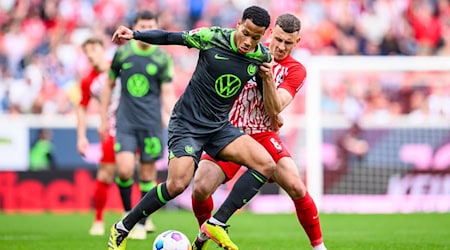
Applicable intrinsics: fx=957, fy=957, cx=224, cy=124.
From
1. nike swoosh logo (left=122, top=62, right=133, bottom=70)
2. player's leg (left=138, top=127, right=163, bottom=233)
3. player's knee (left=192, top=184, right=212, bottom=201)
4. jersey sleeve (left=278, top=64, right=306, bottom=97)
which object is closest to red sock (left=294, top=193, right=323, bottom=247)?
player's knee (left=192, top=184, right=212, bottom=201)

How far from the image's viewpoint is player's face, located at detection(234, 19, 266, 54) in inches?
310

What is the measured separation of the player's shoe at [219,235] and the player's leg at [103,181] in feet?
13.0

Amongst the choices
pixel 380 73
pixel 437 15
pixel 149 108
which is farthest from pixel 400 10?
pixel 149 108

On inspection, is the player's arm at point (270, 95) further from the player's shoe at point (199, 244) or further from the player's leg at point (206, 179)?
the player's shoe at point (199, 244)

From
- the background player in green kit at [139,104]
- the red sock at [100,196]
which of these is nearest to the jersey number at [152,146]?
the background player in green kit at [139,104]

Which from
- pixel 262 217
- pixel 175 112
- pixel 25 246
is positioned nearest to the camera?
pixel 175 112

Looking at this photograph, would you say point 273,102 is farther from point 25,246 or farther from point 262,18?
point 25,246

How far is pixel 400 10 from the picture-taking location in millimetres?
22000

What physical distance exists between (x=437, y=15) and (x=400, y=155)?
6600 millimetres

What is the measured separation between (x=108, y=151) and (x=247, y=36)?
175 inches

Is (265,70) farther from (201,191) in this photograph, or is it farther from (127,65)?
(127,65)

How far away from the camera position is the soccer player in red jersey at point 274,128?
27.6ft

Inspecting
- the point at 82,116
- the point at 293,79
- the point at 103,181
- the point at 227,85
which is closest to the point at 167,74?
the point at 82,116

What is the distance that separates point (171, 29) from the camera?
21031 mm
